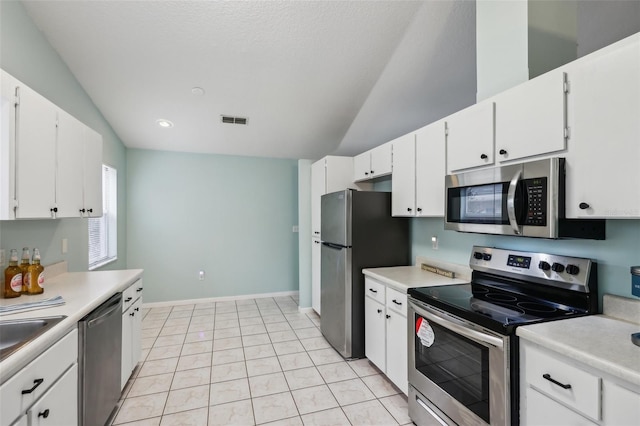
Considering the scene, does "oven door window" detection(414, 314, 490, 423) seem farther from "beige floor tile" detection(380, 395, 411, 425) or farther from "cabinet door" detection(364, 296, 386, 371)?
"cabinet door" detection(364, 296, 386, 371)

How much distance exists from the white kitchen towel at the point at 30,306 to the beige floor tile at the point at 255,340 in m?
1.93

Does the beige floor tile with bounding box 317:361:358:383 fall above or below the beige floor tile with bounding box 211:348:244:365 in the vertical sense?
above

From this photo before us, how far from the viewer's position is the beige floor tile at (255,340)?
3314mm

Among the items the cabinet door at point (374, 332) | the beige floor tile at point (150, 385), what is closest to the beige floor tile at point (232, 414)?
the beige floor tile at point (150, 385)

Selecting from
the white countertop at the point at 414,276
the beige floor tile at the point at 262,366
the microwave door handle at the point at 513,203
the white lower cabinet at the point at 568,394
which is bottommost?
the beige floor tile at the point at 262,366

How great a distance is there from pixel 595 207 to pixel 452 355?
3.37ft

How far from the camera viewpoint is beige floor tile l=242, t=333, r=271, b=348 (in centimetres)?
331

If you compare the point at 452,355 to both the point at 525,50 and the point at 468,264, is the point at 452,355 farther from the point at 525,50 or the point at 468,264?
→ the point at 525,50

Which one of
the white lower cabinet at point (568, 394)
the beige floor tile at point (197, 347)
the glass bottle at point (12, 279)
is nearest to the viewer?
the white lower cabinet at point (568, 394)

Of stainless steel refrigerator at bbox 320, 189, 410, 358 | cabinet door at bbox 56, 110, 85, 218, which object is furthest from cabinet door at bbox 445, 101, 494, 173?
cabinet door at bbox 56, 110, 85, 218

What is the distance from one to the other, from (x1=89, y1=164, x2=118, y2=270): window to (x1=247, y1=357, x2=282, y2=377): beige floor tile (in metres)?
2.22

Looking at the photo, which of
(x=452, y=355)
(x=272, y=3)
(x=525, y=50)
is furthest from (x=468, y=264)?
(x=272, y=3)

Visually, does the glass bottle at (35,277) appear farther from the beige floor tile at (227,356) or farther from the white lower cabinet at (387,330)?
the white lower cabinet at (387,330)

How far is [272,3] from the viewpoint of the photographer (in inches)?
86.4
